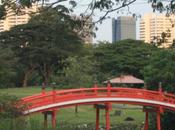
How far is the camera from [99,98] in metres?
29.9

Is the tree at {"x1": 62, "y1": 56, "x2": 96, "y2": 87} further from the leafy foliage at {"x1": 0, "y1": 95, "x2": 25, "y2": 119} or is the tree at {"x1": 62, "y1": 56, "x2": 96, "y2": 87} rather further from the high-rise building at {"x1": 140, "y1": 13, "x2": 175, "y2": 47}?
the high-rise building at {"x1": 140, "y1": 13, "x2": 175, "y2": 47}

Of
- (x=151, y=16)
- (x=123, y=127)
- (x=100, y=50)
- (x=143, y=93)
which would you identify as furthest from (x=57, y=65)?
(x=151, y=16)

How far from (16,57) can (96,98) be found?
38026 millimetres

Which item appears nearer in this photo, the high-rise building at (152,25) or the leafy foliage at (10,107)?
the high-rise building at (152,25)

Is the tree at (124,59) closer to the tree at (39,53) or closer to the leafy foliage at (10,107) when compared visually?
the tree at (39,53)

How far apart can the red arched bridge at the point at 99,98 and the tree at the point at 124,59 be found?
37539 mm

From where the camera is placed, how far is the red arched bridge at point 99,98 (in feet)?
91.9

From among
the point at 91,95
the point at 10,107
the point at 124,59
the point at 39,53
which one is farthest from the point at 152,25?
the point at 124,59

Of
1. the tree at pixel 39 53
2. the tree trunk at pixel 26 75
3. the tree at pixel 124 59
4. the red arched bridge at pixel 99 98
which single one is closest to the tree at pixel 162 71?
the red arched bridge at pixel 99 98

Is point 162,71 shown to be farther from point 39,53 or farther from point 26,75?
point 26,75

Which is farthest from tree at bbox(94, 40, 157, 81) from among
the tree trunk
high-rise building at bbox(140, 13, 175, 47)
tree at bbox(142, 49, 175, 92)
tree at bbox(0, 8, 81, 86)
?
high-rise building at bbox(140, 13, 175, 47)

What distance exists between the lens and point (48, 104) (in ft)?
91.9

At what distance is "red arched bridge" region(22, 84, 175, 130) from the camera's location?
1102 inches

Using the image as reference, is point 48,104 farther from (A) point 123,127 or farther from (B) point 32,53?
(B) point 32,53
